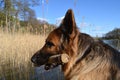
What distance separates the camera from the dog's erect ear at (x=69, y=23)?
352 cm

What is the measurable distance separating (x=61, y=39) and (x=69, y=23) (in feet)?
0.94

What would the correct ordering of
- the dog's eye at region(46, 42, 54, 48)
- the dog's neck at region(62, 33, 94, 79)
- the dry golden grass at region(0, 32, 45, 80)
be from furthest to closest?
the dry golden grass at region(0, 32, 45, 80)
the dog's eye at region(46, 42, 54, 48)
the dog's neck at region(62, 33, 94, 79)

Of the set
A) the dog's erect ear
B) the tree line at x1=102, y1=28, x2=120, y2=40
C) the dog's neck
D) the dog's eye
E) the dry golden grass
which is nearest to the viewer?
the dog's erect ear

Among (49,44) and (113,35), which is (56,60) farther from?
(113,35)

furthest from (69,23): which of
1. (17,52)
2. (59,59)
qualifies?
(17,52)

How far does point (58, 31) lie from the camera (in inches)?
150

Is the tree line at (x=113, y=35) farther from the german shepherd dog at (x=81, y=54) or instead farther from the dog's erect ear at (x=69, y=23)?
the dog's erect ear at (x=69, y=23)

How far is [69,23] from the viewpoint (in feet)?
11.8

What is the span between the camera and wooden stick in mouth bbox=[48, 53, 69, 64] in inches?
145

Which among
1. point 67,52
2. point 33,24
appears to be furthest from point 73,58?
point 33,24

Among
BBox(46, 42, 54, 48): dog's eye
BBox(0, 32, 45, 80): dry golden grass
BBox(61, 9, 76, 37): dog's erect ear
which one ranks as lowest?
BBox(0, 32, 45, 80): dry golden grass

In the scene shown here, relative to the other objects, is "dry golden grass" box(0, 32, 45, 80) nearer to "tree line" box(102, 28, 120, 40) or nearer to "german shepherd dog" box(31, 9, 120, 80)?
"german shepherd dog" box(31, 9, 120, 80)

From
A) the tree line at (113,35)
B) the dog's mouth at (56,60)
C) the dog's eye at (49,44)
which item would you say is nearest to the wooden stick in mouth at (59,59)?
the dog's mouth at (56,60)

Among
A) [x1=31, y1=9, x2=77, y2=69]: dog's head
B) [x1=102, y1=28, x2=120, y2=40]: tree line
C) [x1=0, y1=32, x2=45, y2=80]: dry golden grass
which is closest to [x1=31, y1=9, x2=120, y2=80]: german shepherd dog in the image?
[x1=31, y1=9, x2=77, y2=69]: dog's head
